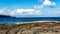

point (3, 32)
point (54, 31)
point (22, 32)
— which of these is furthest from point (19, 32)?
point (54, 31)

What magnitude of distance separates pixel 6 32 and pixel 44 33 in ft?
15.0

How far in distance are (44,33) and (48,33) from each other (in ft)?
1.44

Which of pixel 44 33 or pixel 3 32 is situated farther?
pixel 3 32

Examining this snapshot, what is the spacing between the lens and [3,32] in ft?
81.5

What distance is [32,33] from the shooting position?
23438mm

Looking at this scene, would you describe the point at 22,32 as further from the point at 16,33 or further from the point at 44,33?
the point at 44,33

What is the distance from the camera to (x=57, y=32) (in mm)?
23312

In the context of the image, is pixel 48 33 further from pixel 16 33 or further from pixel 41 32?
pixel 16 33

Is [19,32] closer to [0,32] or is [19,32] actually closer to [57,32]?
[0,32]

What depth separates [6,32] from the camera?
24656 mm

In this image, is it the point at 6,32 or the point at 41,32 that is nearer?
the point at 41,32

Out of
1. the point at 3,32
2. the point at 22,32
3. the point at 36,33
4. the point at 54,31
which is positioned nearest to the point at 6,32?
the point at 3,32

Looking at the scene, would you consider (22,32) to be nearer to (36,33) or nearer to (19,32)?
(19,32)

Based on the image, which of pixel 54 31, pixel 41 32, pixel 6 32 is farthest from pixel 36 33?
pixel 6 32
